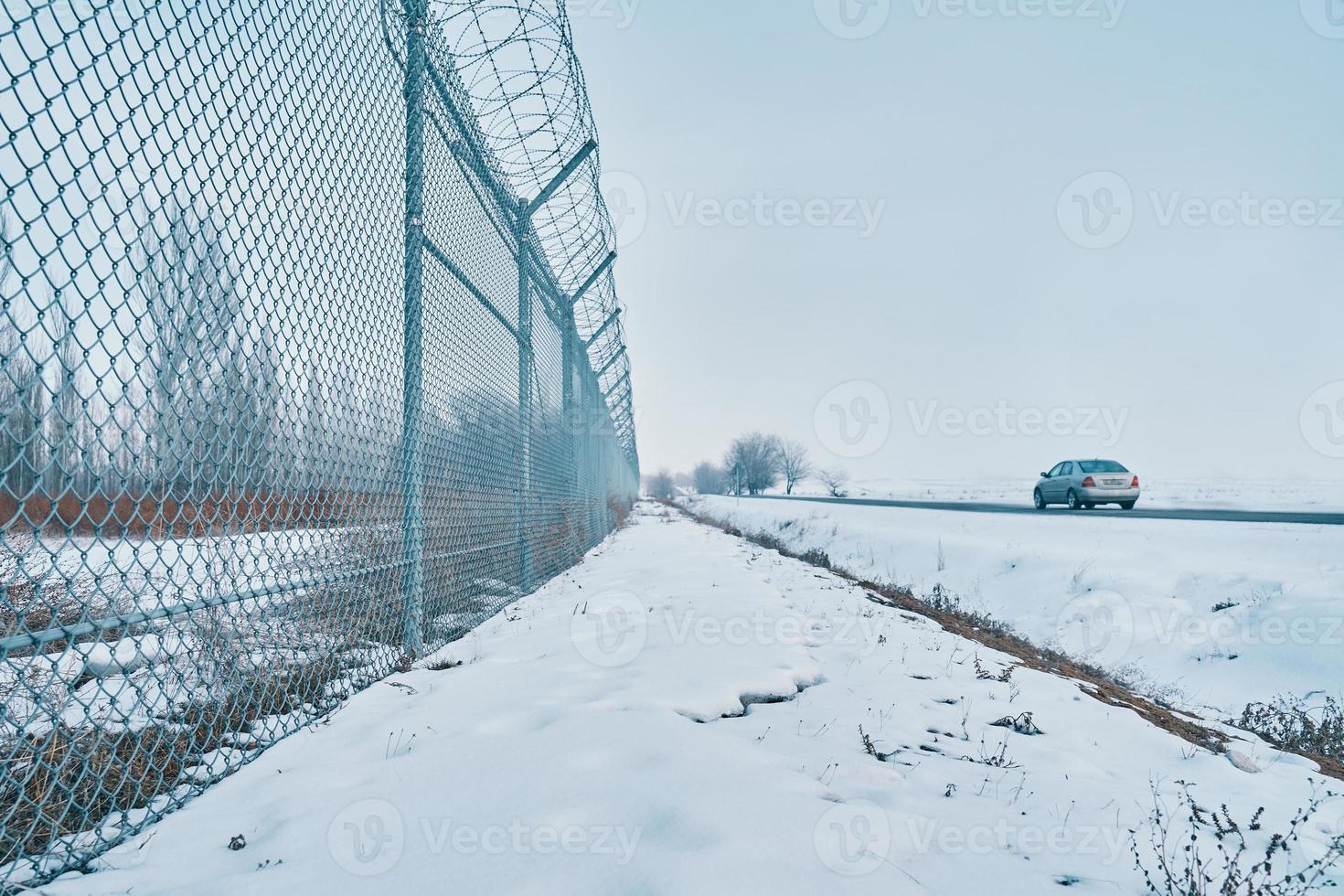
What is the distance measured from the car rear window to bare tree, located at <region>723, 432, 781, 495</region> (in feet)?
180

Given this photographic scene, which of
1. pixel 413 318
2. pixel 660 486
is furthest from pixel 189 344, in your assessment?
pixel 660 486

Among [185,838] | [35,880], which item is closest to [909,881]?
[185,838]

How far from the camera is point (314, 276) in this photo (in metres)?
2.39

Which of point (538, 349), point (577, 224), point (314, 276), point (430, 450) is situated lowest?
point (430, 450)

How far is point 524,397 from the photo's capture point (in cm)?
528

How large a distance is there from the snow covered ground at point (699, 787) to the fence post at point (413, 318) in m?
0.70

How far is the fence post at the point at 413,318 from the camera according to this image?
3143 millimetres

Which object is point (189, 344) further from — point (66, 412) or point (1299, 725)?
point (1299, 725)

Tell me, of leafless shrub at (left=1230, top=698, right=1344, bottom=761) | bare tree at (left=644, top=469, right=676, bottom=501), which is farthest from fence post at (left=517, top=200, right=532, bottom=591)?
bare tree at (left=644, top=469, right=676, bottom=501)

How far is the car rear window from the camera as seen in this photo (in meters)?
15.2

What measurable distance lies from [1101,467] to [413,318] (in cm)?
1706

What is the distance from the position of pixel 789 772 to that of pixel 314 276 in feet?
8.30

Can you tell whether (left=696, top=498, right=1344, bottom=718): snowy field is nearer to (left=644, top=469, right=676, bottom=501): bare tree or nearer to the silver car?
the silver car

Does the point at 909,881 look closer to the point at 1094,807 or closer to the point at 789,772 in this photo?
the point at 789,772
